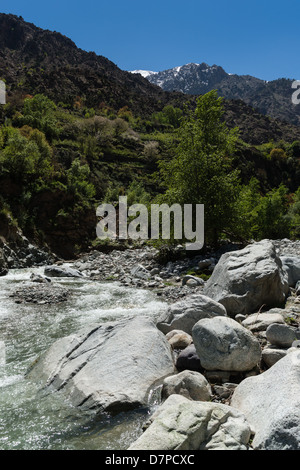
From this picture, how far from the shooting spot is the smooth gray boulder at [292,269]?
38.3ft

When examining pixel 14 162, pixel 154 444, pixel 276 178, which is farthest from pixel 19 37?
pixel 154 444

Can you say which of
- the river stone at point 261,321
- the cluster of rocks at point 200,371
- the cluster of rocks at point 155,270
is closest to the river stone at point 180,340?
the cluster of rocks at point 200,371

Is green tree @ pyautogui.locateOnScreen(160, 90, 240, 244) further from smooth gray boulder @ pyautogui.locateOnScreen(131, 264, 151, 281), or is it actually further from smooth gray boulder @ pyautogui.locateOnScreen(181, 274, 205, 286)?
smooth gray boulder @ pyautogui.locateOnScreen(181, 274, 205, 286)

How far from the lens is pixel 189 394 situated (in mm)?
4938

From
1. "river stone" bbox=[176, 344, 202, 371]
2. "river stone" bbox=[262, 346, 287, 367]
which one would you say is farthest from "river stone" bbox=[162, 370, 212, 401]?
"river stone" bbox=[262, 346, 287, 367]

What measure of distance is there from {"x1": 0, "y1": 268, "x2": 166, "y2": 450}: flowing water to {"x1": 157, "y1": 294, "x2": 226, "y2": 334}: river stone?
248cm

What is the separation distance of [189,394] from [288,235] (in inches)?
1294

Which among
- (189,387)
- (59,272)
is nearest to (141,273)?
(59,272)

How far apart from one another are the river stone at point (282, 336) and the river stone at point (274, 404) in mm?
1641

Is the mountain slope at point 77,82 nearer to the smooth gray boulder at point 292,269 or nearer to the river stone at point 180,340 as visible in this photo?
the smooth gray boulder at point 292,269

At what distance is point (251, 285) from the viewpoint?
9.39 m

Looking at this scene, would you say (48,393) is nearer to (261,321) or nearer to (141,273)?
(261,321)
